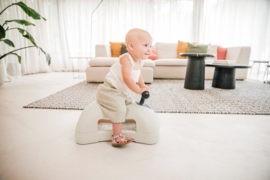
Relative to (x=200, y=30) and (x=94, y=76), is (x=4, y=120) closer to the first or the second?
(x=94, y=76)

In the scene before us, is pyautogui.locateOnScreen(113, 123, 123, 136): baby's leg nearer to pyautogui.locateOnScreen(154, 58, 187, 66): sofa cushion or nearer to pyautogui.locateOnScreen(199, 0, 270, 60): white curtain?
pyautogui.locateOnScreen(154, 58, 187, 66): sofa cushion

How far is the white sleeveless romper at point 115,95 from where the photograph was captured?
2.65ft

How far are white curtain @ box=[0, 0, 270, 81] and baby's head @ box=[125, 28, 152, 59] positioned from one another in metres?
3.62

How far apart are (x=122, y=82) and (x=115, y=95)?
0.28 feet

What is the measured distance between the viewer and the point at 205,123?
3.72 ft

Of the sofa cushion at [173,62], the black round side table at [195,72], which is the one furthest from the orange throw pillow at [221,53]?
the black round side table at [195,72]

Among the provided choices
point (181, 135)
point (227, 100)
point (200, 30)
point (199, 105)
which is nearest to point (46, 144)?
point (181, 135)

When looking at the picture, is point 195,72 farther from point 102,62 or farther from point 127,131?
point 127,131

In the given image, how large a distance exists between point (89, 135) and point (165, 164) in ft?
1.34

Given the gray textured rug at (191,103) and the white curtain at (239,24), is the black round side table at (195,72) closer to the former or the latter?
the gray textured rug at (191,103)

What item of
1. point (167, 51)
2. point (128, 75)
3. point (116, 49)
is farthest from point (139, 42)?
point (167, 51)

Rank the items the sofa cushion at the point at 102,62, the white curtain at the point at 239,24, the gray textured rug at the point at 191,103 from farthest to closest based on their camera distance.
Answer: the white curtain at the point at 239,24 → the sofa cushion at the point at 102,62 → the gray textured rug at the point at 191,103

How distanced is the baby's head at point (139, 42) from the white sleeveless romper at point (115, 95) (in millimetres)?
45

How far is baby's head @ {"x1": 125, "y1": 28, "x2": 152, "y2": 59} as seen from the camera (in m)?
0.78
